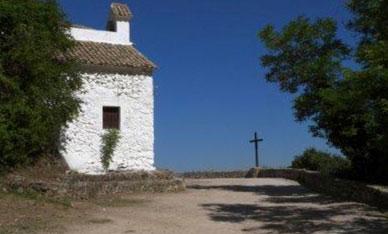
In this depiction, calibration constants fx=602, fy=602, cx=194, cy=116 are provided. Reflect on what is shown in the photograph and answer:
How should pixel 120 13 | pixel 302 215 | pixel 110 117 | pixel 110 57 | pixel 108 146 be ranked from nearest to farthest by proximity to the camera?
pixel 302 215, pixel 108 146, pixel 110 117, pixel 110 57, pixel 120 13

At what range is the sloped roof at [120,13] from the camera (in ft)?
83.6

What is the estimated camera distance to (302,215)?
15305 mm

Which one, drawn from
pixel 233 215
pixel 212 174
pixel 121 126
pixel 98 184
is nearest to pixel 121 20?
pixel 121 126

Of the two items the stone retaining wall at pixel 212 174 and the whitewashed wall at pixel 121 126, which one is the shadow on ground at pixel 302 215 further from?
the stone retaining wall at pixel 212 174

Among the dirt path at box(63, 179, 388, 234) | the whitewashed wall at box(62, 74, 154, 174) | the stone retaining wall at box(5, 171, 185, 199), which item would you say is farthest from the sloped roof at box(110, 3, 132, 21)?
the dirt path at box(63, 179, 388, 234)

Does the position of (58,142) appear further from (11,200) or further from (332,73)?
(332,73)

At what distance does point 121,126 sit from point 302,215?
10.1 meters

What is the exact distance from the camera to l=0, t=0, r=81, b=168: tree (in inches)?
752

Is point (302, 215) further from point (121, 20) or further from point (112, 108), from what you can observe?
point (121, 20)

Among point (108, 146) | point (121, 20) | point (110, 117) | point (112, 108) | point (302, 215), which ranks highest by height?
point (121, 20)

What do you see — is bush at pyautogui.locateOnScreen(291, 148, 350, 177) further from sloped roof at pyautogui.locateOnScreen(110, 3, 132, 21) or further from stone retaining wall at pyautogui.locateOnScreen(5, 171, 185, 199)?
sloped roof at pyautogui.locateOnScreen(110, 3, 132, 21)

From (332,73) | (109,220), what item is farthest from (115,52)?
(109,220)

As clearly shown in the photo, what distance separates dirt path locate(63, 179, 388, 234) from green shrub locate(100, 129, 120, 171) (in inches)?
134

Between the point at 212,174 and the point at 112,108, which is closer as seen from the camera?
the point at 112,108
